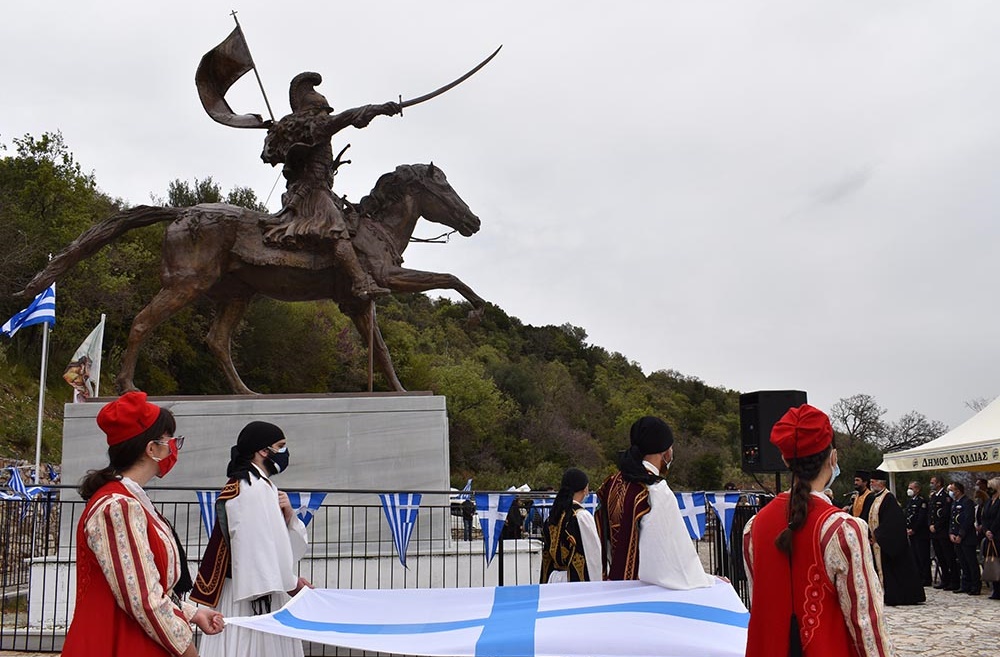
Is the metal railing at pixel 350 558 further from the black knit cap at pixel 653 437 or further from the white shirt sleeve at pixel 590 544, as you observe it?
the black knit cap at pixel 653 437

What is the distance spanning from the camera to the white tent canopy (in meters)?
16.2

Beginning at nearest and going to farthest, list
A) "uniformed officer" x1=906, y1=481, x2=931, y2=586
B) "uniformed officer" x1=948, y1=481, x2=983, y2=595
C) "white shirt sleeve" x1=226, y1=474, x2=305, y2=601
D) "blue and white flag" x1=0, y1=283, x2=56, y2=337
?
"white shirt sleeve" x1=226, y1=474, x2=305, y2=601 < "uniformed officer" x1=948, y1=481, x2=983, y2=595 < "uniformed officer" x1=906, y1=481, x2=931, y2=586 < "blue and white flag" x1=0, y1=283, x2=56, y2=337

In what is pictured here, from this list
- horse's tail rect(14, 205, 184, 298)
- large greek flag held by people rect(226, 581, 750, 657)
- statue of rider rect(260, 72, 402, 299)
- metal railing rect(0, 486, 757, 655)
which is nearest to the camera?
large greek flag held by people rect(226, 581, 750, 657)

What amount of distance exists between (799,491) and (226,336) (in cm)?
1019

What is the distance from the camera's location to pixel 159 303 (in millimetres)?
11805

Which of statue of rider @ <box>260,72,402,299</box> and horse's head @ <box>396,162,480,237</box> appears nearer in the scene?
statue of rider @ <box>260,72,402,299</box>

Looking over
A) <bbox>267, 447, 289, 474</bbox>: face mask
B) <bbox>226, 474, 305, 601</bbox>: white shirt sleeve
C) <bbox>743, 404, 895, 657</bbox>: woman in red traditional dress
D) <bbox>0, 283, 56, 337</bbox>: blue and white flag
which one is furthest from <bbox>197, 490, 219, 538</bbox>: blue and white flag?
<bbox>0, 283, 56, 337</bbox>: blue and white flag

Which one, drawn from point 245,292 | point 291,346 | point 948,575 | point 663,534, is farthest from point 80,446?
point 291,346

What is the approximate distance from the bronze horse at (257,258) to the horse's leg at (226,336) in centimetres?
1

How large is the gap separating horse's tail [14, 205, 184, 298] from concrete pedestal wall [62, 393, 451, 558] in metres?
2.10

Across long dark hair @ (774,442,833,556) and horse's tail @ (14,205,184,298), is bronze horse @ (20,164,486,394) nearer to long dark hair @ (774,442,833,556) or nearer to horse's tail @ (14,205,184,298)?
horse's tail @ (14,205,184,298)

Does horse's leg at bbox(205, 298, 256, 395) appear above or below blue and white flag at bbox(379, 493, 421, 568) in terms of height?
above

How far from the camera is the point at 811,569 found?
11.5 feet

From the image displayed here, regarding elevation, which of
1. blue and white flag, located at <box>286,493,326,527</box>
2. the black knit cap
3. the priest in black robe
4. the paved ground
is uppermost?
the black knit cap
